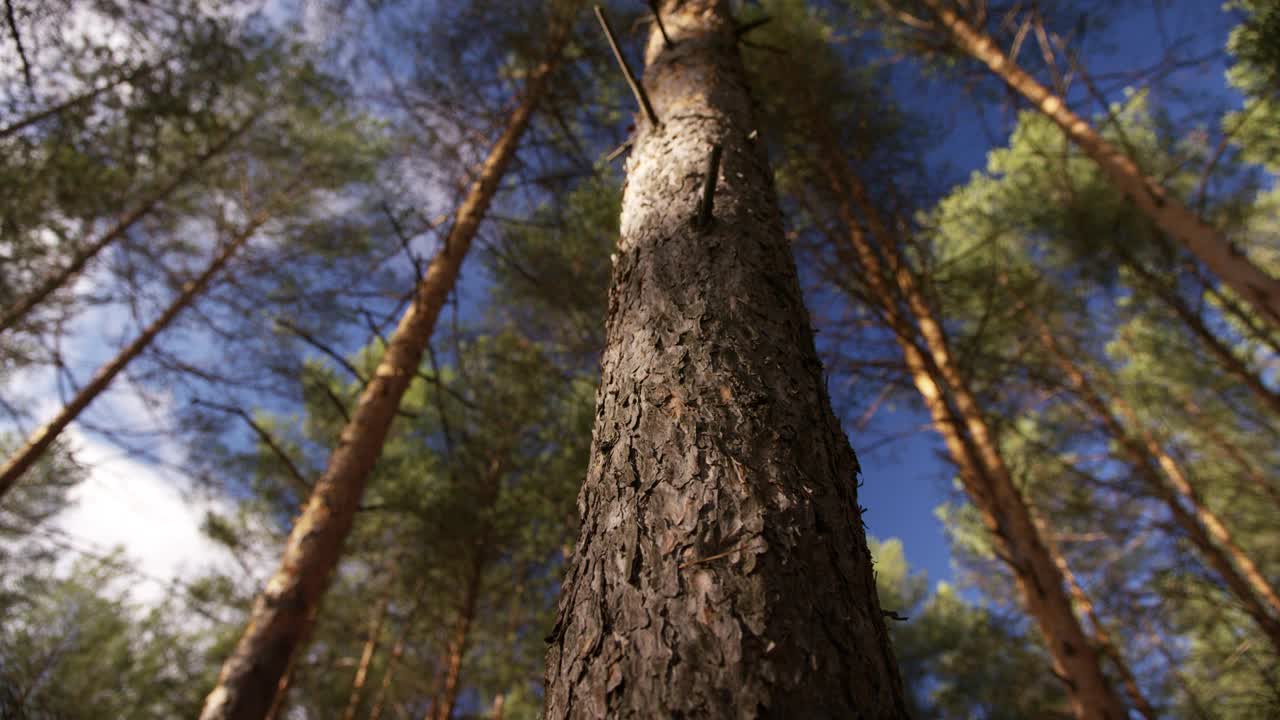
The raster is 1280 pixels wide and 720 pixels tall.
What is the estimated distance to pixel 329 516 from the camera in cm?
316

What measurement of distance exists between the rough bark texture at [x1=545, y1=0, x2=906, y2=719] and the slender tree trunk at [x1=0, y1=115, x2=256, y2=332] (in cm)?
776

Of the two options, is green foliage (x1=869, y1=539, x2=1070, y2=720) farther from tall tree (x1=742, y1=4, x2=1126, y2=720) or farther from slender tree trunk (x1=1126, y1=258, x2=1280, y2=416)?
tall tree (x1=742, y1=4, x2=1126, y2=720)

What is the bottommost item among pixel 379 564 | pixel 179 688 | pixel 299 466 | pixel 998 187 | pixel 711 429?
pixel 711 429

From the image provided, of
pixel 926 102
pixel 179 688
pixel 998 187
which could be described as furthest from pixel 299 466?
pixel 998 187

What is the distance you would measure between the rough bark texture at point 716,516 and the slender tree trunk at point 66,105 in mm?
5992

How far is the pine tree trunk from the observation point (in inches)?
104

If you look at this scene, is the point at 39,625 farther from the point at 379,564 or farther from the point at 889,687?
the point at 889,687

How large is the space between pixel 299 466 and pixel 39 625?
533cm

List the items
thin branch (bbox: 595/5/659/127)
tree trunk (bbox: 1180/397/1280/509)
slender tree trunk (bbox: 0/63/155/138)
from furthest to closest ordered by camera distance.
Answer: tree trunk (bbox: 1180/397/1280/509) → slender tree trunk (bbox: 0/63/155/138) → thin branch (bbox: 595/5/659/127)

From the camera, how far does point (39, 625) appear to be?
9.52 m

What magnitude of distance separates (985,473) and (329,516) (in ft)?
15.7

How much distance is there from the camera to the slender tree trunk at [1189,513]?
5060 mm

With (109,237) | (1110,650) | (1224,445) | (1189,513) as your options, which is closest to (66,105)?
(109,237)

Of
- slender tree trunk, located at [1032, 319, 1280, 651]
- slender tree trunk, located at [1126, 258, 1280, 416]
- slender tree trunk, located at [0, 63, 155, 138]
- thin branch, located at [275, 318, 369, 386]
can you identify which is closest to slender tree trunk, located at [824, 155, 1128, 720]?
slender tree trunk, located at [1032, 319, 1280, 651]
